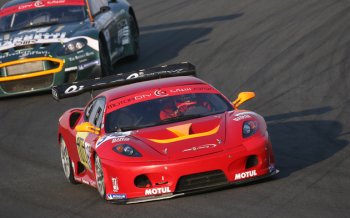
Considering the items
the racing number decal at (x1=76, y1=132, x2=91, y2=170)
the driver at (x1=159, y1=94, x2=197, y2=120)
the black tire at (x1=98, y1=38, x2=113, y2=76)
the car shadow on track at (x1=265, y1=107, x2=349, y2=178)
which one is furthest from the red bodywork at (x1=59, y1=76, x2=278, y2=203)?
the black tire at (x1=98, y1=38, x2=113, y2=76)

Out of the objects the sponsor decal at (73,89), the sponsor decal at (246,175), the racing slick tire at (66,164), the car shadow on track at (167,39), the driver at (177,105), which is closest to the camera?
the sponsor decal at (246,175)

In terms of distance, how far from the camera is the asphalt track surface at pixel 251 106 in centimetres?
933

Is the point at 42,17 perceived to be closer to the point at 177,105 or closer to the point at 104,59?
the point at 104,59

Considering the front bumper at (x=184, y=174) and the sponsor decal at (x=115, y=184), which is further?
A: the sponsor decal at (x=115, y=184)

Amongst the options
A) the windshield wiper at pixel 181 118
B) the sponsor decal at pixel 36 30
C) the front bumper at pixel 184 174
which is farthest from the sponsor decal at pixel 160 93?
the sponsor decal at pixel 36 30

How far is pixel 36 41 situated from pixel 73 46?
1.94 ft

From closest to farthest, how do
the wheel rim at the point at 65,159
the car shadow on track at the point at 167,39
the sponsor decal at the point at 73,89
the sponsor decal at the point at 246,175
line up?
the sponsor decal at the point at 246,175 → the wheel rim at the point at 65,159 → the sponsor decal at the point at 73,89 → the car shadow on track at the point at 167,39

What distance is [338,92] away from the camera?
1527cm

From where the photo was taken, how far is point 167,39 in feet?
72.9

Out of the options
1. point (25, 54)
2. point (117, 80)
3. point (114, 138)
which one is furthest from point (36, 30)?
point (114, 138)

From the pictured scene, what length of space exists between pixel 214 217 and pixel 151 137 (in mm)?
1555

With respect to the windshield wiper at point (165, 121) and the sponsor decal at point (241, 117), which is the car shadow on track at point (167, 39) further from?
the sponsor decal at point (241, 117)

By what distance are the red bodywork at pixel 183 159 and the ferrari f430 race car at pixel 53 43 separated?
6.86 m

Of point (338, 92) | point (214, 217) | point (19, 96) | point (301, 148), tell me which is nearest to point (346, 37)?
point (338, 92)
